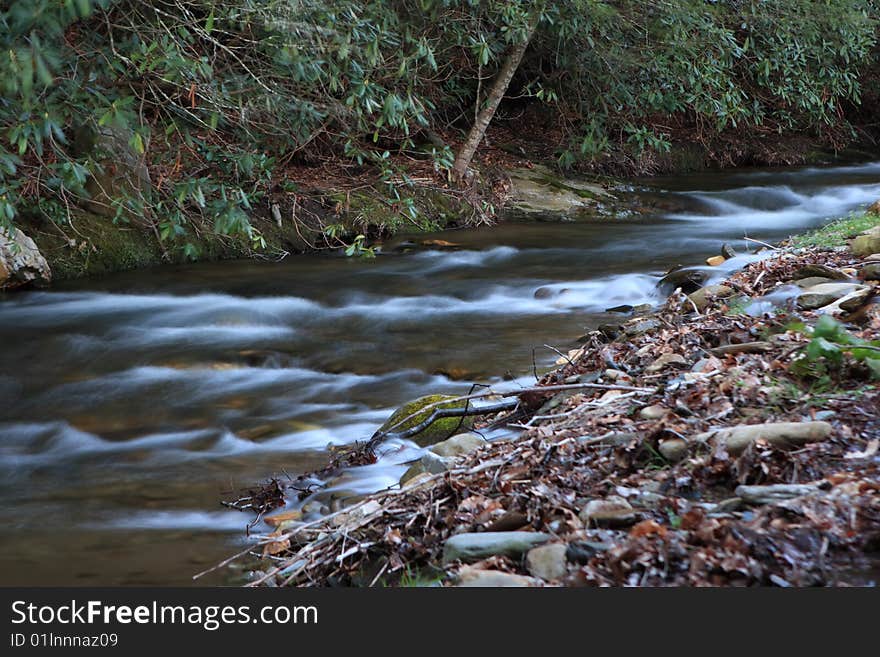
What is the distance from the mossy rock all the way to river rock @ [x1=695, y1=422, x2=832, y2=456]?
205 centimetres

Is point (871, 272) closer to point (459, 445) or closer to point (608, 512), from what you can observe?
point (459, 445)

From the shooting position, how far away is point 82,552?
449 centimetres

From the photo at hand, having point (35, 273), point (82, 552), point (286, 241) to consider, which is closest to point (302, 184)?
point (286, 241)

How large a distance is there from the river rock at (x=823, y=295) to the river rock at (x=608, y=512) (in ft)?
9.60

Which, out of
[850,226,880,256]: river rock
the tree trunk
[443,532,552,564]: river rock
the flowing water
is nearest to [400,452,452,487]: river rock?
the flowing water

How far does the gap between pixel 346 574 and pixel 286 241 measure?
8.73 m

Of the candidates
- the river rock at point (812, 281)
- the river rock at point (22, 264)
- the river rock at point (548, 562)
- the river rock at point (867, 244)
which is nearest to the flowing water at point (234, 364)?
the river rock at point (22, 264)

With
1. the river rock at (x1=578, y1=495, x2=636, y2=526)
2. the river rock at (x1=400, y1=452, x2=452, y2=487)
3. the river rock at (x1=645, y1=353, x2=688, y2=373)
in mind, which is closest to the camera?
the river rock at (x1=578, y1=495, x2=636, y2=526)

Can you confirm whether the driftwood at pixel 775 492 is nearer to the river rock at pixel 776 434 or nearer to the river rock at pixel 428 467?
the river rock at pixel 776 434

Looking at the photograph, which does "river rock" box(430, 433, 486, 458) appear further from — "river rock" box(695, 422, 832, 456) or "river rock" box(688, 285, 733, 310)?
"river rock" box(688, 285, 733, 310)

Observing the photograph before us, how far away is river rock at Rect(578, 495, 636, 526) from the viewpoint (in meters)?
3.11

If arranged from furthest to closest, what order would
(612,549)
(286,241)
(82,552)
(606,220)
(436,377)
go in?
(606,220), (286,241), (436,377), (82,552), (612,549)

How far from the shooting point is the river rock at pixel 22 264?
9688mm

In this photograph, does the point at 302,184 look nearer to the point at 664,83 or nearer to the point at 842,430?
the point at 664,83
